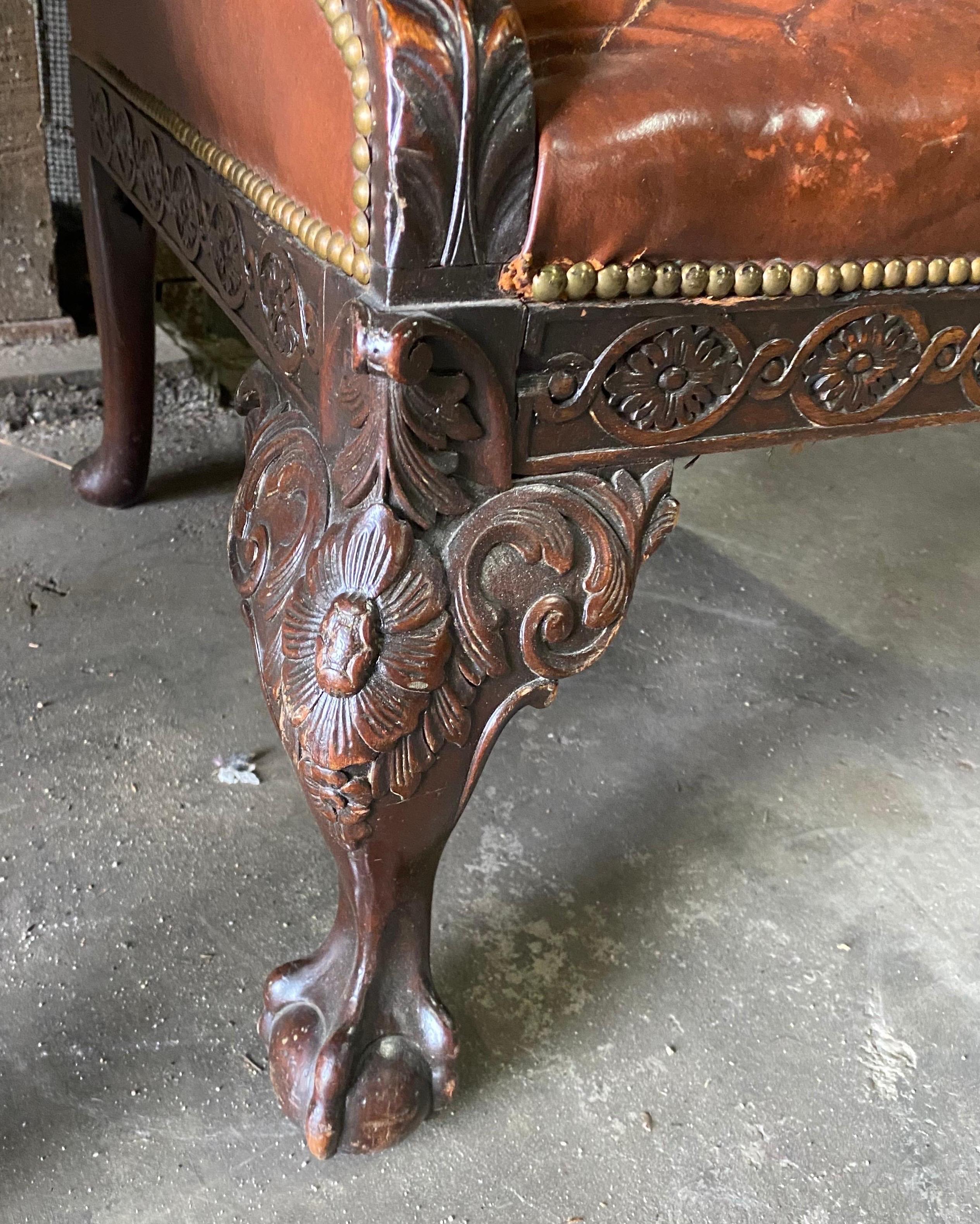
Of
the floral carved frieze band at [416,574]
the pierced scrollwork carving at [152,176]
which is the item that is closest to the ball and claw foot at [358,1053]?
the floral carved frieze band at [416,574]

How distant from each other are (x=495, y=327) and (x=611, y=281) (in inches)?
2.2

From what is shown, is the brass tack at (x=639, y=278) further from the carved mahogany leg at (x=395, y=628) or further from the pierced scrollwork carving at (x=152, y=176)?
the pierced scrollwork carving at (x=152, y=176)

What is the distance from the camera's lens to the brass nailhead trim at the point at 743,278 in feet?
1.56

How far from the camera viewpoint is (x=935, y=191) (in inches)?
21.0

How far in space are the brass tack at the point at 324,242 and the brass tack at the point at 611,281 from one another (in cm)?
12

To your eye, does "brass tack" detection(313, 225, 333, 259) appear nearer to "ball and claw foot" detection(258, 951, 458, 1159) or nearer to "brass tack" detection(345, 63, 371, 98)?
"brass tack" detection(345, 63, 371, 98)

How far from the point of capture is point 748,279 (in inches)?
20.2

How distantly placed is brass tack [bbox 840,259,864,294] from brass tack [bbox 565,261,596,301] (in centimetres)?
14

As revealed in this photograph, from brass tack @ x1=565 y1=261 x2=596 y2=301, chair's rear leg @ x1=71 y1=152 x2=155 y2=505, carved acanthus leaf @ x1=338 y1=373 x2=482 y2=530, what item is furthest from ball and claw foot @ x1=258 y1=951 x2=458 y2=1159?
chair's rear leg @ x1=71 y1=152 x2=155 y2=505

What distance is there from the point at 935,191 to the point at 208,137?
42 centimetres

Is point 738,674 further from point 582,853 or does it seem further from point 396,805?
point 396,805

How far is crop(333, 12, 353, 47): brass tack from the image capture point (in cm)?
44

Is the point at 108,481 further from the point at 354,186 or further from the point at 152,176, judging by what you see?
the point at 354,186

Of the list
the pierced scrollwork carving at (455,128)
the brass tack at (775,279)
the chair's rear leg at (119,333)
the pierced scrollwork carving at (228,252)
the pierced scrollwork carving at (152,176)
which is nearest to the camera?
the pierced scrollwork carving at (455,128)
